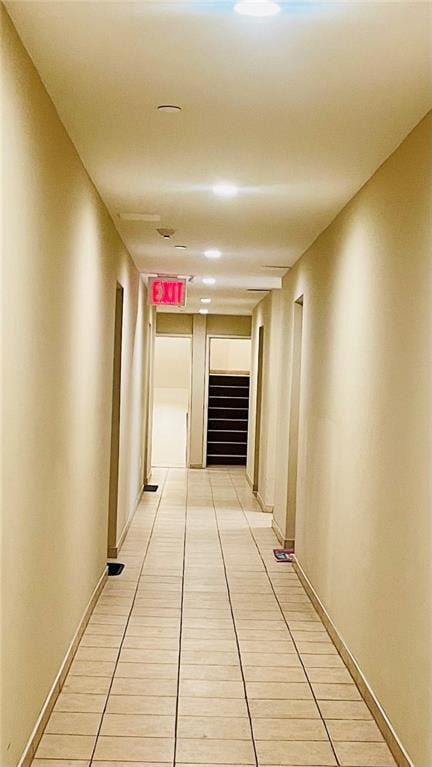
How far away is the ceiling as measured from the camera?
2490mm

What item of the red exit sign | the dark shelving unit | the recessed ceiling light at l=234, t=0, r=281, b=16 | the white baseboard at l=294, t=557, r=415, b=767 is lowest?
the white baseboard at l=294, t=557, r=415, b=767

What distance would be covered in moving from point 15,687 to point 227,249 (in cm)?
454

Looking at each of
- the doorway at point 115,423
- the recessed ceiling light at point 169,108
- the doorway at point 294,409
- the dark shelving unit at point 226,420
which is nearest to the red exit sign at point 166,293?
the doorway at point 294,409

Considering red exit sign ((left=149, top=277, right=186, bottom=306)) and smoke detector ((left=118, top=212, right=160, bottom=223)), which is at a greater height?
smoke detector ((left=118, top=212, right=160, bottom=223))

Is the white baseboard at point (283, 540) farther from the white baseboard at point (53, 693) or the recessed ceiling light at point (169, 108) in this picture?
the recessed ceiling light at point (169, 108)

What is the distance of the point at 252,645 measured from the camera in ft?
16.2

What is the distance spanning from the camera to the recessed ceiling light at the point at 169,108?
131 inches

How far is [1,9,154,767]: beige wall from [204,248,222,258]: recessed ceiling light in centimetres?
160

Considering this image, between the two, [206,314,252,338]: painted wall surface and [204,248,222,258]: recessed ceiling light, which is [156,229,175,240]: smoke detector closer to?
[204,248,222,258]: recessed ceiling light

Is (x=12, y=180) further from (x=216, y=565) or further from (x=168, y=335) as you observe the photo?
(x=168, y=335)

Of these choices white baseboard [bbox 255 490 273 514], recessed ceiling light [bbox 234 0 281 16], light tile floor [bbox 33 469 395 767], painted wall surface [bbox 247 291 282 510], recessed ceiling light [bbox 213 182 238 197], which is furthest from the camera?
white baseboard [bbox 255 490 273 514]

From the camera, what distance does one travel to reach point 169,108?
3354 mm

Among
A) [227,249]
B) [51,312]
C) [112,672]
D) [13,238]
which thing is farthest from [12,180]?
[227,249]

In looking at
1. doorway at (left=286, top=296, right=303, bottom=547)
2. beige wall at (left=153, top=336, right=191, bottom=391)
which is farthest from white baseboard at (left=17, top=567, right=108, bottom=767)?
beige wall at (left=153, top=336, right=191, bottom=391)
